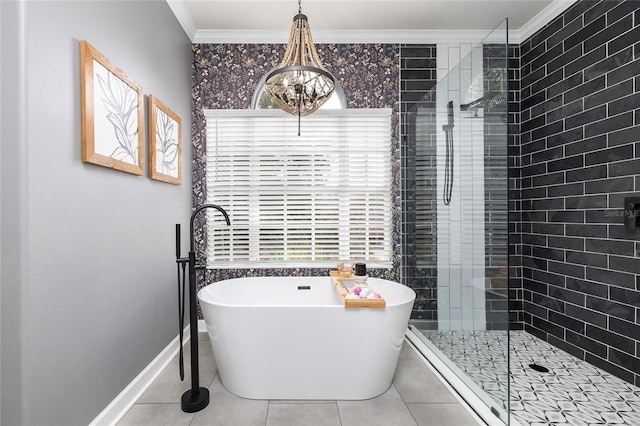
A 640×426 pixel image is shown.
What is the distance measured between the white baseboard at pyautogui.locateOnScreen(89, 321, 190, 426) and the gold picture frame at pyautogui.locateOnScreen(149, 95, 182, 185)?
1.30 m

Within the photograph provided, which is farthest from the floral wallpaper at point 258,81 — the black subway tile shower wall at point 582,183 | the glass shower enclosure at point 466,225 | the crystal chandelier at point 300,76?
the black subway tile shower wall at point 582,183

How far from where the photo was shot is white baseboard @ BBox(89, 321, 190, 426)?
1643mm

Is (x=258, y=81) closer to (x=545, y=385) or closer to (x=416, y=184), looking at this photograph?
(x=416, y=184)

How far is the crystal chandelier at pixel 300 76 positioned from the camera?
6.43ft

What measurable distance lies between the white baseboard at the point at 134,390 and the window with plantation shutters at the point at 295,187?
0.91 metres

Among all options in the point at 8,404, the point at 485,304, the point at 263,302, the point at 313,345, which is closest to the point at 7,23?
the point at 8,404

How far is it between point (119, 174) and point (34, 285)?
76 cm

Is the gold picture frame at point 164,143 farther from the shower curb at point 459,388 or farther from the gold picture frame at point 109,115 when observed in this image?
the shower curb at point 459,388

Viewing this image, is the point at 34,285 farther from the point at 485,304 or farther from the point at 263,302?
the point at 485,304

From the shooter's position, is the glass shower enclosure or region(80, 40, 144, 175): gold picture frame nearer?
region(80, 40, 144, 175): gold picture frame

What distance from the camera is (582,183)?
7.93ft

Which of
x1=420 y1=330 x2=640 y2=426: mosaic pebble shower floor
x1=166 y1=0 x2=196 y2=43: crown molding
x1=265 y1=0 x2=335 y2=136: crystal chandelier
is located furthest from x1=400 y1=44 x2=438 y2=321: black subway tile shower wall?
x1=166 y1=0 x2=196 y2=43: crown molding

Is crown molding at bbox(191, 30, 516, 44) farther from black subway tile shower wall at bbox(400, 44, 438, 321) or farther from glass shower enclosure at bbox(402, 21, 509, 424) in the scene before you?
glass shower enclosure at bbox(402, 21, 509, 424)

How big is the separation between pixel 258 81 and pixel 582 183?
9.63ft
